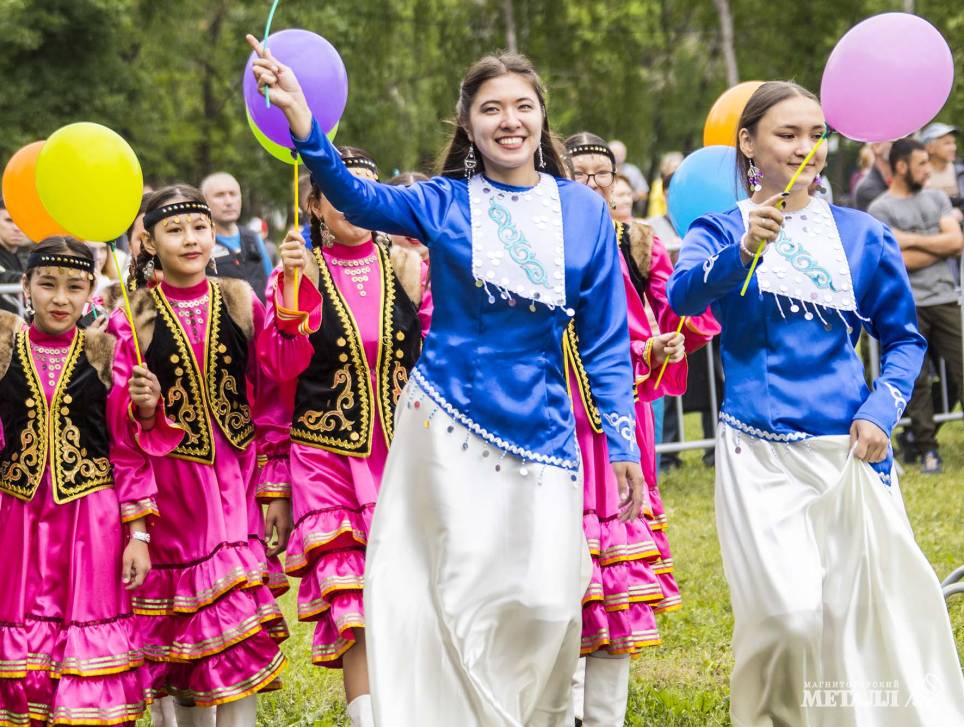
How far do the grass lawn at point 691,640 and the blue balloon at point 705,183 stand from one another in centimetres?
188

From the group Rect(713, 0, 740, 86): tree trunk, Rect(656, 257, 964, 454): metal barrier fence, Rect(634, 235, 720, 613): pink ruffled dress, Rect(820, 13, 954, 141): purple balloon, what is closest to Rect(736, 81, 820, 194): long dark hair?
Rect(820, 13, 954, 141): purple balloon

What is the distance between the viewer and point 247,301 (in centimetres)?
573

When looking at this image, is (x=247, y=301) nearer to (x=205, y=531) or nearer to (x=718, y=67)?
(x=205, y=531)

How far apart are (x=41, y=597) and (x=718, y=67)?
89.2 ft

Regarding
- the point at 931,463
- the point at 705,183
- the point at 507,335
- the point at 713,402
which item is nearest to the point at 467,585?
the point at 507,335

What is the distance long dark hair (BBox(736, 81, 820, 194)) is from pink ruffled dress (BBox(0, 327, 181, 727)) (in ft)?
6.99

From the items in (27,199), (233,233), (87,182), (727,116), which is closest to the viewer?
(87,182)

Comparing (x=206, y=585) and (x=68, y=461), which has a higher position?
(x=68, y=461)

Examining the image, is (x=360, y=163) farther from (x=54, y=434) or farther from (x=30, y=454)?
(x=30, y=454)

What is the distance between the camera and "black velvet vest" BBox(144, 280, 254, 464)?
5520 mm

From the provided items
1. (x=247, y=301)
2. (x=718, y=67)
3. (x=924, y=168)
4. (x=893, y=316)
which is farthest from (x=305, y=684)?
(x=718, y=67)

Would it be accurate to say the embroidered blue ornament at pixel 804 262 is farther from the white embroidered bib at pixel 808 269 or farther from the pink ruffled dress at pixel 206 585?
the pink ruffled dress at pixel 206 585

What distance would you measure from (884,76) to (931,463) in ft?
23.5

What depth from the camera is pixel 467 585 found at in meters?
4.30
